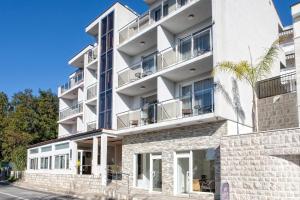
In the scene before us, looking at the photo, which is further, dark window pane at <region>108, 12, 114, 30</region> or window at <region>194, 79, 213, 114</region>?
dark window pane at <region>108, 12, 114, 30</region>

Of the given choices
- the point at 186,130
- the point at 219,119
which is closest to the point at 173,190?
the point at 186,130

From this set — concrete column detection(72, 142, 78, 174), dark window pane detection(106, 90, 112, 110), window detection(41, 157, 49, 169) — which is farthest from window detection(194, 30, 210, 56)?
window detection(41, 157, 49, 169)

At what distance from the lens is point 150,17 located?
2606 centimetres

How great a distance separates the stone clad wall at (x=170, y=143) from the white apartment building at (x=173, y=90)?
56mm

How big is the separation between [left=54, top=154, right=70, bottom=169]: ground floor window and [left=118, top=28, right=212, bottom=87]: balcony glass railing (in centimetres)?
832

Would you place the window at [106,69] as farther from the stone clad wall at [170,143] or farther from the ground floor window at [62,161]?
the ground floor window at [62,161]

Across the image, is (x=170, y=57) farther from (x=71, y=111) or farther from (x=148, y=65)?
(x=71, y=111)

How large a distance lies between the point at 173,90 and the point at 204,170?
6087 millimetres

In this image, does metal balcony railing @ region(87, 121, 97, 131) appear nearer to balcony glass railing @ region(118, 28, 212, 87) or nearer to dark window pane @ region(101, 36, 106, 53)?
dark window pane @ region(101, 36, 106, 53)

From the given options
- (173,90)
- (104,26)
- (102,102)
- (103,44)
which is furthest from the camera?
(104,26)

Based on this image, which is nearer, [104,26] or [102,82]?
[102,82]

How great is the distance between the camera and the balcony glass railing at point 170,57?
67.6 ft

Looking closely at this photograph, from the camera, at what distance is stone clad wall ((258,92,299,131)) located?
18.3 metres

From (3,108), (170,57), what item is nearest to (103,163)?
(170,57)
